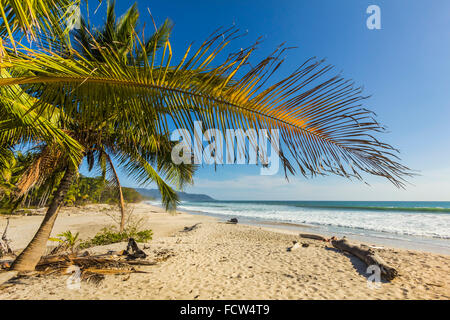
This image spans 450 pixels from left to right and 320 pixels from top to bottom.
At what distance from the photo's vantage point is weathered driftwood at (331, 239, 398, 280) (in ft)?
17.3

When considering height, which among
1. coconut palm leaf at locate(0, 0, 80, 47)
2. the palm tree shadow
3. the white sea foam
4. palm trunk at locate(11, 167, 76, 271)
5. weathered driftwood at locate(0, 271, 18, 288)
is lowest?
the white sea foam

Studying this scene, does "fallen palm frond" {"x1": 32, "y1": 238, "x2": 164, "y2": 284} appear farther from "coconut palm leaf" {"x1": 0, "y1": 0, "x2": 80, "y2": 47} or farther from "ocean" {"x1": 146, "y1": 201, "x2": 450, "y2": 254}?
"ocean" {"x1": 146, "y1": 201, "x2": 450, "y2": 254}

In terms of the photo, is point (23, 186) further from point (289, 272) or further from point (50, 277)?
point (289, 272)

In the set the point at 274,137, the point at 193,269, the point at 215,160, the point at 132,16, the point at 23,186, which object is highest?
the point at 132,16

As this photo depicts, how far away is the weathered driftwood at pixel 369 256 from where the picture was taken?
17.3ft

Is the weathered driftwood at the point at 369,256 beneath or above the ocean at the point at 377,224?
above

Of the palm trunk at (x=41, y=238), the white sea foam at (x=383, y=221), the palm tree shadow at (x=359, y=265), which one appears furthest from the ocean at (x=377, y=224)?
the palm trunk at (x=41, y=238)

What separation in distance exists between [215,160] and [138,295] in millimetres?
3820

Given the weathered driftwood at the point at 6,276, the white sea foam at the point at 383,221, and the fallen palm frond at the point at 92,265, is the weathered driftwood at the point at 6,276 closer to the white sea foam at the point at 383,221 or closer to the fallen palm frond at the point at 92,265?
the fallen palm frond at the point at 92,265

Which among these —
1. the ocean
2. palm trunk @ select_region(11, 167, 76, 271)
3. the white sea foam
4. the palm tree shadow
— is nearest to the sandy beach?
the palm tree shadow

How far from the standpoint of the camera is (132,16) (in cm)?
495

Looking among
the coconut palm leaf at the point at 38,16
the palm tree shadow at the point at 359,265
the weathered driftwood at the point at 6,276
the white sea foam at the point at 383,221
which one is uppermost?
the coconut palm leaf at the point at 38,16
